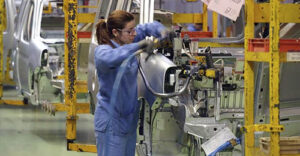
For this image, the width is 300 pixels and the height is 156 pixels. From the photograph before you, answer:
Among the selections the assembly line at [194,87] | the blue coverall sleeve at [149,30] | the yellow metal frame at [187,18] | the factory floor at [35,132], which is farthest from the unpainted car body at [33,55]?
the blue coverall sleeve at [149,30]

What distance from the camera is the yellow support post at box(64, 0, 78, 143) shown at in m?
8.52

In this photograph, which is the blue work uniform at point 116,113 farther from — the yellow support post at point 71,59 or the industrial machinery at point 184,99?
the yellow support post at point 71,59

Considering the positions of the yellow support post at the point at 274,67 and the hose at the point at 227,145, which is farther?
the hose at the point at 227,145

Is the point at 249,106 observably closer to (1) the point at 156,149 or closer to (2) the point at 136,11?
(1) the point at 156,149

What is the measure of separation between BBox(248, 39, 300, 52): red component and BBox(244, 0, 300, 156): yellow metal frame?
0.04m

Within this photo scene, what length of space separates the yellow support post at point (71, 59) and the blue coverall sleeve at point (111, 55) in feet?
11.5

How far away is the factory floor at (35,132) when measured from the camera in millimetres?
8841

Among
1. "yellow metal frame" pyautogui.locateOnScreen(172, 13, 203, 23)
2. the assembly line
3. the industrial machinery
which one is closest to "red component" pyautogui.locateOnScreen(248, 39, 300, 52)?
the assembly line

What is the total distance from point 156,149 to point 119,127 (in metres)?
0.96

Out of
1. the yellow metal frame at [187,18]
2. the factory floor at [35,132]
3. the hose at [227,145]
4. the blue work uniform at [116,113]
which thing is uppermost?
the yellow metal frame at [187,18]

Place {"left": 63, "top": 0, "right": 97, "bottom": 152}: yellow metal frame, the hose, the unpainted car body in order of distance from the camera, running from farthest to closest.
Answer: the unpainted car body < {"left": 63, "top": 0, "right": 97, "bottom": 152}: yellow metal frame < the hose

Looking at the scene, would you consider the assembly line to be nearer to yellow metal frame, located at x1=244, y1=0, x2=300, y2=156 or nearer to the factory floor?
yellow metal frame, located at x1=244, y1=0, x2=300, y2=156

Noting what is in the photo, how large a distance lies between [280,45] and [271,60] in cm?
13

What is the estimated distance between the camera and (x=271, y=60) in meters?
4.56
